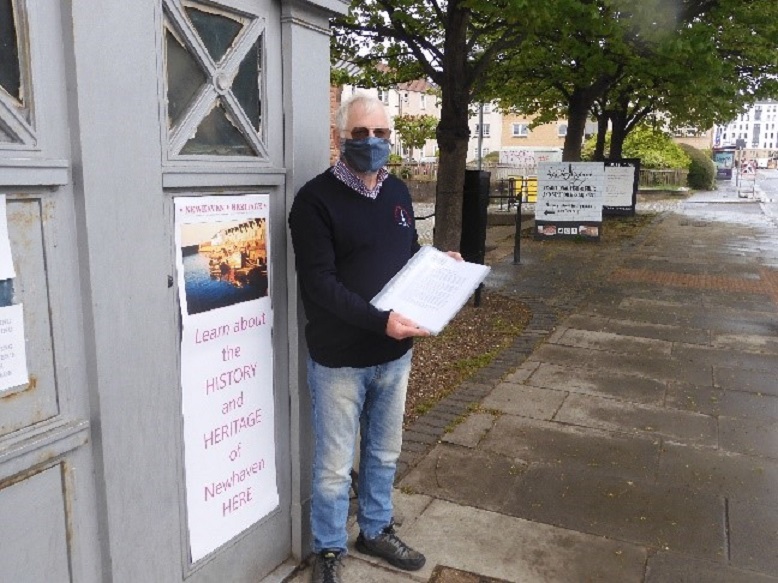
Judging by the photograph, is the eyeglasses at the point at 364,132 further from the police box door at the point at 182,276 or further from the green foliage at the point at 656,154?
the green foliage at the point at 656,154

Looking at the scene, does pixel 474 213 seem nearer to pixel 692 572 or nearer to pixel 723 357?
pixel 723 357

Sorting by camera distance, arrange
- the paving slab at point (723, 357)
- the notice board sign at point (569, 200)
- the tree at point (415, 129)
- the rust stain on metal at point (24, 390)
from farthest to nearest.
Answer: the tree at point (415, 129)
the notice board sign at point (569, 200)
the paving slab at point (723, 357)
the rust stain on metal at point (24, 390)

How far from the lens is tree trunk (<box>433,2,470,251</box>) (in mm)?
8016

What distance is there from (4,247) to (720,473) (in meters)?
3.91

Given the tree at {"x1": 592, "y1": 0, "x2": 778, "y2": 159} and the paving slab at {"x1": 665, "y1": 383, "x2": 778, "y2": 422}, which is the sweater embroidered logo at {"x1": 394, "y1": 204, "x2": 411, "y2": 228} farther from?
the tree at {"x1": 592, "y1": 0, "x2": 778, "y2": 159}

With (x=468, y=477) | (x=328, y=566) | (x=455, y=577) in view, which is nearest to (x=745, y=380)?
(x=468, y=477)

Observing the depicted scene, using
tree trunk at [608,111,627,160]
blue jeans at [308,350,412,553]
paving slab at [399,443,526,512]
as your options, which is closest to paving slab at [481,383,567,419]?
paving slab at [399,443,526,512]

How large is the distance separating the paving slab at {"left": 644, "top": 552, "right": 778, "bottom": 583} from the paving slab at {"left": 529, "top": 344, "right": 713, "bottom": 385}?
2815mm

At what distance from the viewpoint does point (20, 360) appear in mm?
1829

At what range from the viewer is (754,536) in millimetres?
3369

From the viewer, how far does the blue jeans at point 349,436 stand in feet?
9.02

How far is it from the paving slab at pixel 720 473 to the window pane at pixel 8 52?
371 cm

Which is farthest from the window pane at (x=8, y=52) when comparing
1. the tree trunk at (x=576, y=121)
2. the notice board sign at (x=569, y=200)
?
the tree trunk at (x=576, y=121)

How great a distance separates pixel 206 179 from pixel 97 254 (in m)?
0.53
